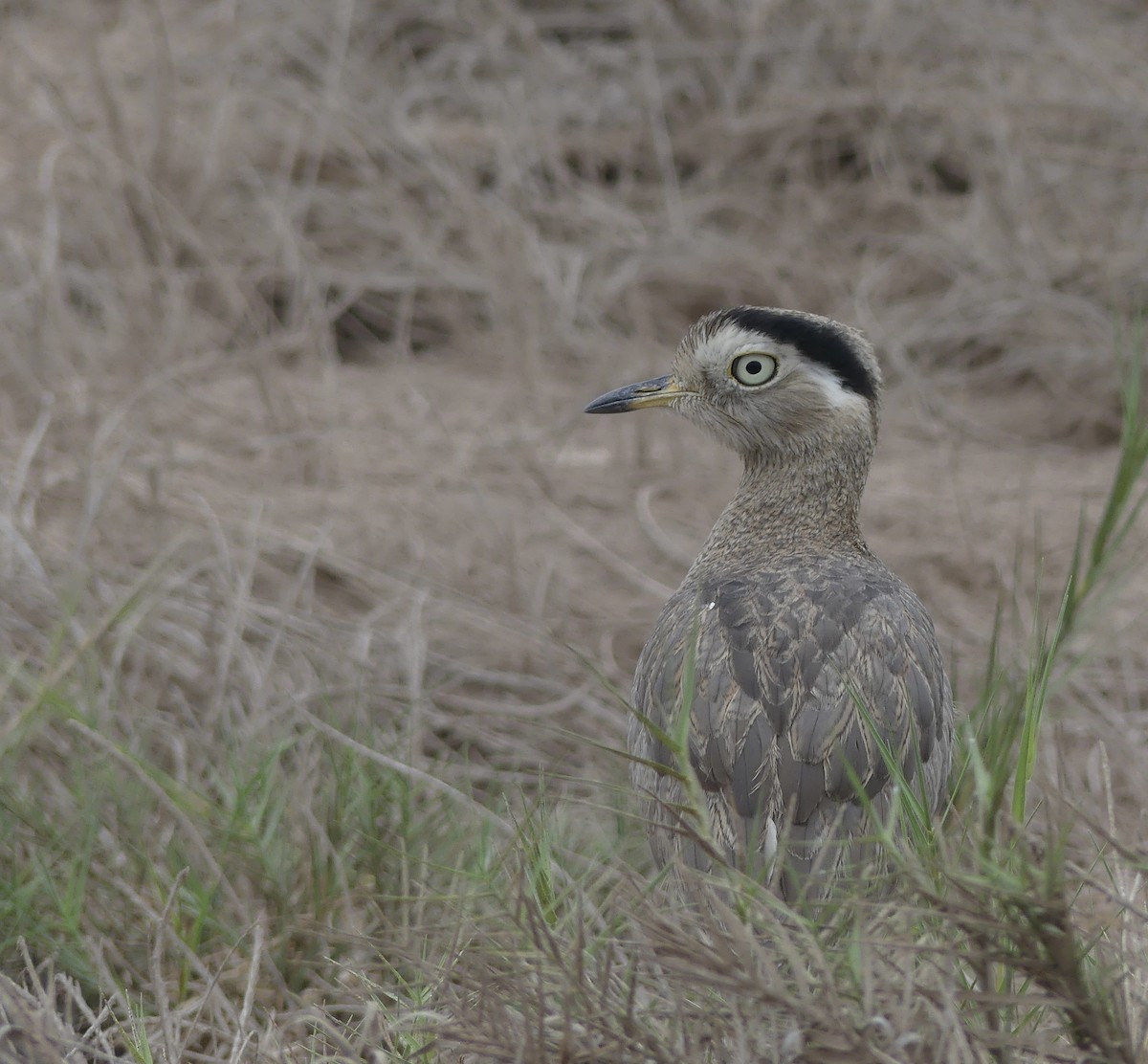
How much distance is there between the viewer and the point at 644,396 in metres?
3.53

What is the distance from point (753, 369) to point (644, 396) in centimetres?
30

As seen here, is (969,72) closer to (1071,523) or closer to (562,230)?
(562,230)

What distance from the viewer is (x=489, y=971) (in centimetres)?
198

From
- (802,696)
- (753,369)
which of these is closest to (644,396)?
(753,369)

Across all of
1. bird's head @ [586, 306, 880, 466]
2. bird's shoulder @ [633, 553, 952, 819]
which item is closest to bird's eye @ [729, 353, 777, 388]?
bird's head @ [586, 306, 880, 466]

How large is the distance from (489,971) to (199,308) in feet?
16.6

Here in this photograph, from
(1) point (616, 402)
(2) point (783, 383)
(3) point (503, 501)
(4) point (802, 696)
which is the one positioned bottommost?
(3) point (503, 501)

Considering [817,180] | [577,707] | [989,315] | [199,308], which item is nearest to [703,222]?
[817,180]

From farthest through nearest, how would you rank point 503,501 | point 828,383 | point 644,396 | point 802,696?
1. point 503,501
2. point 644,396
3. point 828,383
4. point 802,696

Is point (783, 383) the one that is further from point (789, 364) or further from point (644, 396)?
point (644, 396)

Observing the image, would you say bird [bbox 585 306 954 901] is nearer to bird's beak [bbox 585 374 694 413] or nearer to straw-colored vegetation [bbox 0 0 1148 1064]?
bird's beak [bbox 585 374 694 413]

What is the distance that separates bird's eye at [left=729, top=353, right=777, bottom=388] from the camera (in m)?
3.30

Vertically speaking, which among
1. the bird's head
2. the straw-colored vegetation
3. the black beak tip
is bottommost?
the straw-colored vegetation

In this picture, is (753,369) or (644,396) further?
(644,396)
